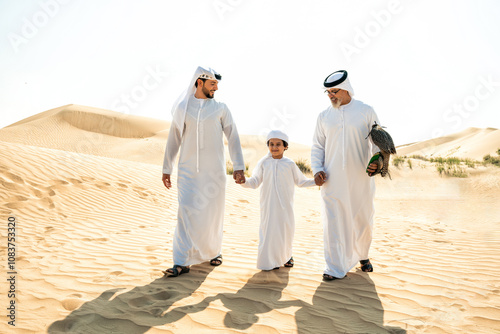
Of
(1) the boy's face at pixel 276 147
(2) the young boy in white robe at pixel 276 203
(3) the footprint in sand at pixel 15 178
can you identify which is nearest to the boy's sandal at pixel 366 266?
(2) the young boy in white robe at pixel 276 203

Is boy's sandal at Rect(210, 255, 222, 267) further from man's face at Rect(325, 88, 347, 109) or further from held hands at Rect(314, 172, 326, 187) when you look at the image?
man's face at Rect(325, 88, 347, 109)

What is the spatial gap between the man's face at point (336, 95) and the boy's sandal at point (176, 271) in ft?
8.06

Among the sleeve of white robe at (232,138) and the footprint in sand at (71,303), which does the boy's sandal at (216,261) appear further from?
the footprint in sand at (71,303)

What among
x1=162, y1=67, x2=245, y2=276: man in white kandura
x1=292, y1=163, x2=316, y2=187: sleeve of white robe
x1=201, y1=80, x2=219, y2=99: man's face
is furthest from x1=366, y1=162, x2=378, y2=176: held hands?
x1=201, y1=80, x2=219, y2=99: man's face

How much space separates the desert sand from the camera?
282 centimetres

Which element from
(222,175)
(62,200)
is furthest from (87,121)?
(222,175)

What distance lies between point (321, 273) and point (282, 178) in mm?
1120

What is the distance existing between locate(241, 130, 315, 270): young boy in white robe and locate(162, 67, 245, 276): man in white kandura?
33 cm

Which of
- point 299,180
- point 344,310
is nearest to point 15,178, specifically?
point 299,180

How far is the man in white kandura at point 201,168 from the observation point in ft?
13.4

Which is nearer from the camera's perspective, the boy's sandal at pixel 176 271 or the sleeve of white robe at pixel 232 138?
the boy's sandal at pixel 176 271

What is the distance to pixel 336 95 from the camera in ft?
13.3

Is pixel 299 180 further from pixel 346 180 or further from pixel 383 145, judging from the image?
pixel 383 145

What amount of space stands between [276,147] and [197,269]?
5.36 feet
